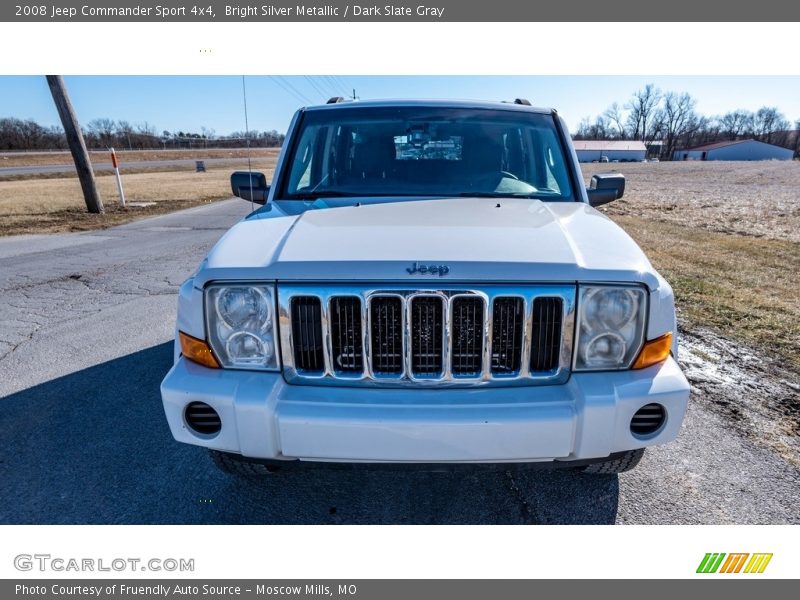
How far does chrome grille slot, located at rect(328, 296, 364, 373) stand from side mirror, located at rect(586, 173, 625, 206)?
215cm

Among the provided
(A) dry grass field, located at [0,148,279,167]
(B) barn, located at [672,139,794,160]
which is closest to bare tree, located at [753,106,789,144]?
(B) barn, located at [672,139,794,160]

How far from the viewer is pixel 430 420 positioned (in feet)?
6.08

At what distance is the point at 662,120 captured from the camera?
110 metres

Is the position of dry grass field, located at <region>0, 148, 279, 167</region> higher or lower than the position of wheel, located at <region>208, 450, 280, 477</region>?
lower

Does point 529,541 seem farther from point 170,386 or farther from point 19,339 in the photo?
point 19,339

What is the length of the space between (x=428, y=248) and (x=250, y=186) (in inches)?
77.0

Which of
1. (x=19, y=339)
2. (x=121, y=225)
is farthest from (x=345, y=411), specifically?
(x=121, y=225)

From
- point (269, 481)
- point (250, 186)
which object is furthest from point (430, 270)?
point (250, 186)

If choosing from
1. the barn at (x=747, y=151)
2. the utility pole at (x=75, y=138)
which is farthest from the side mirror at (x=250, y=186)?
the barn at (x=747, y=151)

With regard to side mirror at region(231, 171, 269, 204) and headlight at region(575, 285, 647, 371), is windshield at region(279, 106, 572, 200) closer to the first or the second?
side mirror at region(231, 171, 269, 204)

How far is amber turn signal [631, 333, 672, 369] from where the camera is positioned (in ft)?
6.76

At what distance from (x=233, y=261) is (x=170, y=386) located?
546 millimetres

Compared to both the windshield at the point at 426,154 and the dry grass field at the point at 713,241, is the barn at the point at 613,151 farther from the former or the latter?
the windshield at the point at 426,154

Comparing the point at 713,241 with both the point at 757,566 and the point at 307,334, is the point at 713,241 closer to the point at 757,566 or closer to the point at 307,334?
the point at 757,566
